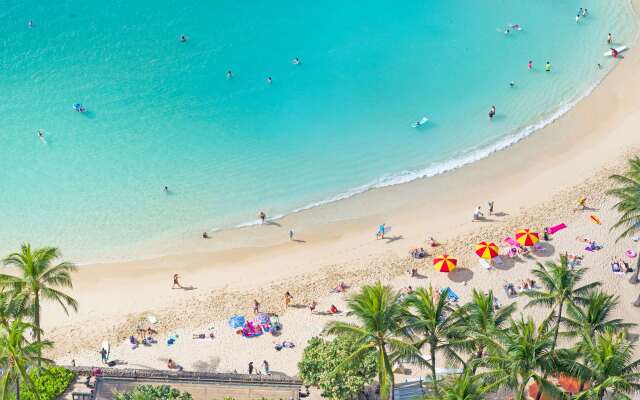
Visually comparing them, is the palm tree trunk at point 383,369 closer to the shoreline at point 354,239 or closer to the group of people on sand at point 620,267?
the shoreline at point 354,239

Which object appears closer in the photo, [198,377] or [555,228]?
[198,377]

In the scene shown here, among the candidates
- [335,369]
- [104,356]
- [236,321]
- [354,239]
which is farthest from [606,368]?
[104,356]

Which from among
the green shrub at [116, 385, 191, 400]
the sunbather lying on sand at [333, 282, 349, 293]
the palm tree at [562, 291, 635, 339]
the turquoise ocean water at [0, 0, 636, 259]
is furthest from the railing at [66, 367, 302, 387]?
the palm tree at [562, 291, 635, 339]

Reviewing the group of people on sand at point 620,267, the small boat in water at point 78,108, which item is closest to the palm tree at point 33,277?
the small boat in water at point 78,108

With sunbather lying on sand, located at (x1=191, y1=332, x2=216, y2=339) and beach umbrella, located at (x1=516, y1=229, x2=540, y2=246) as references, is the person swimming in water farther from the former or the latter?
sunbather lying on sand, located at (x1=191, y1=332, x2=216, y2=339)

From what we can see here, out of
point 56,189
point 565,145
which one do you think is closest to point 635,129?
point 565,145

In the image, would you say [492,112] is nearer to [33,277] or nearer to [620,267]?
[620,267]
